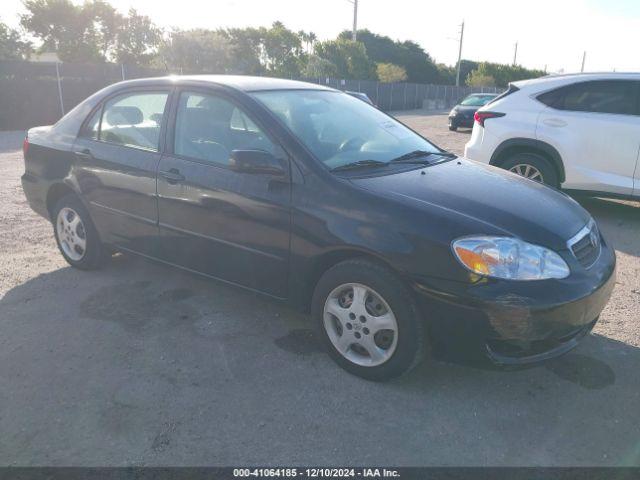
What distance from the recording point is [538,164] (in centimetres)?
651

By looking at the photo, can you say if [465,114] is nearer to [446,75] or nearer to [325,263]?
[325,263]

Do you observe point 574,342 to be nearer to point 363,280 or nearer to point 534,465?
point 534,465

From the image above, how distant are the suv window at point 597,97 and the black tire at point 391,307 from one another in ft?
15.4

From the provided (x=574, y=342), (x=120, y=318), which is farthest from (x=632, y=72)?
(x=120, y=318)

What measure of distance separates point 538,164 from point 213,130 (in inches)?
175

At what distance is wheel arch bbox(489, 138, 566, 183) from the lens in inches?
250

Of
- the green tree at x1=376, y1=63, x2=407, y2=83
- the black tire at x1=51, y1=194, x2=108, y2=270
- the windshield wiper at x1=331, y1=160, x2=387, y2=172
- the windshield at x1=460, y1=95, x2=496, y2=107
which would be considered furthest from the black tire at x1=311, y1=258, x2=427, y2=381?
the green tree at x1=376, y1=63, x2=407, y2=83

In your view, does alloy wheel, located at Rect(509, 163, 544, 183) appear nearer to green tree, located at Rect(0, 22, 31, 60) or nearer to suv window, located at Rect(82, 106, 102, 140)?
suv window, located at Rect(82, 106, 102, 140)

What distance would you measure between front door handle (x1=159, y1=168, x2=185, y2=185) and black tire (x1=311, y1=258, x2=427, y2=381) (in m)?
1.29

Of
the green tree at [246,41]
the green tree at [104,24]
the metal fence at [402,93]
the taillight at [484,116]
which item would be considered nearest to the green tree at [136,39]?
the green tree at [104,24]

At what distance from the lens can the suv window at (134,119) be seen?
395 centimetres

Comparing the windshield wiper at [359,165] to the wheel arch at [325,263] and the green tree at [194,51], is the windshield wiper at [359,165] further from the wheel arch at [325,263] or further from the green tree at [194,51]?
the green tree at [194,51]

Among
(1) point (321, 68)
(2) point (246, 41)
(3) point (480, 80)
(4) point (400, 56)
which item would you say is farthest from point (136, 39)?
(3) point (480, 80)

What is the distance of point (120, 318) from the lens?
382cm
